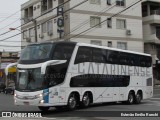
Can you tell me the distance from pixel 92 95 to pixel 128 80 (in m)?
4.42

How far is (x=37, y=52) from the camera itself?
65.4ft

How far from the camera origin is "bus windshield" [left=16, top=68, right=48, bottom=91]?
19.1 metres

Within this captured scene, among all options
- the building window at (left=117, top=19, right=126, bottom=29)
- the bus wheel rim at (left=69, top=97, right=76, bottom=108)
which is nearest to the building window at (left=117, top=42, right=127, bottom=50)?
the building window at (left=117, top=19, right=126, bottom=29)

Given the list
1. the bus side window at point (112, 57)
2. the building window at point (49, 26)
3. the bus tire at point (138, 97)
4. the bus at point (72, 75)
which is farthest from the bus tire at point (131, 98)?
the building window at point (49, 26)

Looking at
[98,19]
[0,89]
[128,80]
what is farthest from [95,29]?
[128,80]

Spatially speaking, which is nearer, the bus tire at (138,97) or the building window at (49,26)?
the bus tire at (138,97)

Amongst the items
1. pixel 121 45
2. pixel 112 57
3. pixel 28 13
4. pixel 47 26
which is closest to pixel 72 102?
pixel 112 57

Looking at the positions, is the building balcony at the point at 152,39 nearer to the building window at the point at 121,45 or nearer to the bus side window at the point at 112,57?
the building window at the point at 121,45

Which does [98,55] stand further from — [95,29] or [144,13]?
[144,13]

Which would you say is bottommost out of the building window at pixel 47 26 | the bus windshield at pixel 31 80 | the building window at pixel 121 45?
the bus windshield at pixel 31 80

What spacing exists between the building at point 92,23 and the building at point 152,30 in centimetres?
239

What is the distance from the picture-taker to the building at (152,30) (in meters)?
55.7

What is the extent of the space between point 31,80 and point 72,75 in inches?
98.1

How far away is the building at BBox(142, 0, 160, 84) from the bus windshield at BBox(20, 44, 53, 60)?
37.3m
